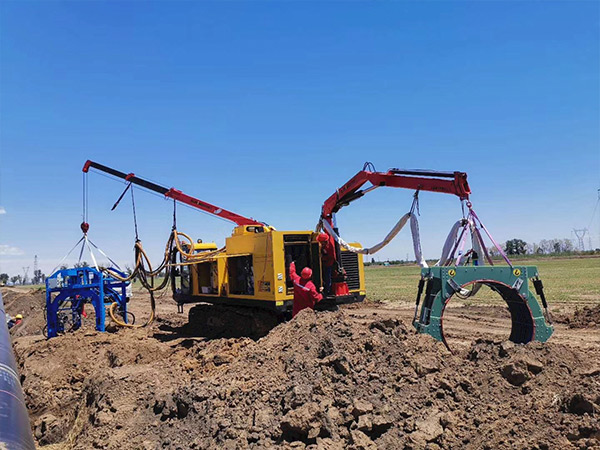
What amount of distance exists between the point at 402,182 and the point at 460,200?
5.71ft

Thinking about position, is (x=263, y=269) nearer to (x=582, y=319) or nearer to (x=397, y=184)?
(x=397, y=184)

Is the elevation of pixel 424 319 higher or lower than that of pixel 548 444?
higher

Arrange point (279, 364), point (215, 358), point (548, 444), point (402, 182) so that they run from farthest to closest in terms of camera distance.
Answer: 1. point (402, 182)
2. point (215, 358)
3. point (279, 364)
4. point (548, 444)

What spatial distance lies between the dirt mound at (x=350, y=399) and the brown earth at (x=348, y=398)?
1 cm

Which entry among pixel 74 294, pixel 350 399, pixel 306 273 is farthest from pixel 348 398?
pixel 74 294

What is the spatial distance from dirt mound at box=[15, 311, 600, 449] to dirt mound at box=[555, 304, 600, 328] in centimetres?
816

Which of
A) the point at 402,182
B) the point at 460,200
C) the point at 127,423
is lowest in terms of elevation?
the point at 127,423

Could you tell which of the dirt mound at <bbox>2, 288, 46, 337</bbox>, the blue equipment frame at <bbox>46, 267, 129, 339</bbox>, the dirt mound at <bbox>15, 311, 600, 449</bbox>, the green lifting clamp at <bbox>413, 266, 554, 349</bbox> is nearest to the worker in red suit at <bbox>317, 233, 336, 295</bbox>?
the dirt mound at <bbox>15, 311, 600, 449</bbox>

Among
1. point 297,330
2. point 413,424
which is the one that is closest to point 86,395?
point 297,330

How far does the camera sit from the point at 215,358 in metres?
7.47

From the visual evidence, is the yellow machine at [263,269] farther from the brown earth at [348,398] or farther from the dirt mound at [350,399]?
the dirt mound at [350,399]

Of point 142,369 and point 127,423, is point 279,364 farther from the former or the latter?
point 142,369

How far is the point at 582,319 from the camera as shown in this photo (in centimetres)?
1302

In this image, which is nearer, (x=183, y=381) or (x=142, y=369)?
(x=183, y=381)
